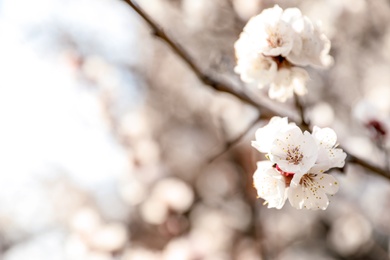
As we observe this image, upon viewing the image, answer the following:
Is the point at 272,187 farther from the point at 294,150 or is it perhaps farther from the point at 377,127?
the point at 377,127

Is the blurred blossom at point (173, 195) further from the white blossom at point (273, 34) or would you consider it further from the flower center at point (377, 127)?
the white blossom at point (273, 34)

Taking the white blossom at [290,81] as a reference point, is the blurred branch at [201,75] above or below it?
above

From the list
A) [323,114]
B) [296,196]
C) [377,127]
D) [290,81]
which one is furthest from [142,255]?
[296,196]

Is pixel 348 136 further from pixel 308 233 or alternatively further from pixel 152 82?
pixel 152 82

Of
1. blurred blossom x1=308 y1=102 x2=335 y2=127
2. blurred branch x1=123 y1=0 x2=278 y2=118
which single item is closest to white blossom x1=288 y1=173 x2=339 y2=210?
blurred branch x1=123 y1=0 x2=278 y2=118

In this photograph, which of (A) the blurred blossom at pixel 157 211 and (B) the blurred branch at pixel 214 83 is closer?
(B) the blurred branch at pixel 214 83

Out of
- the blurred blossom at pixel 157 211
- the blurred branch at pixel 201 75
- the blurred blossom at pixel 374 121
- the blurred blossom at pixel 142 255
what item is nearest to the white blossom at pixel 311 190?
the blurred branch at pixel 201 75

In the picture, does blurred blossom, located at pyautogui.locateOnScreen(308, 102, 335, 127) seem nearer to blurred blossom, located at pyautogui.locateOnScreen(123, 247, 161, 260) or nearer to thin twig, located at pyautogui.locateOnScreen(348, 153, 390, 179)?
blurred blossom, located at pyautogui.locateOnScreen(123, 247, 161, 260)

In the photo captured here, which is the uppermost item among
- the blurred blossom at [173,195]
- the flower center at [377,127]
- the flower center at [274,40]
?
the flower center at [274,40]
